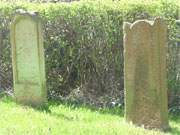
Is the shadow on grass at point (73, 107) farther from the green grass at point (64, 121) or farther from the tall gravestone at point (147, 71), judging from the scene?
the tall gravestone at point (147, 71)

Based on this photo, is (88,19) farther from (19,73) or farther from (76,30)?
(19,73)

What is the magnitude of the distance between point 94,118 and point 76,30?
182 centimetres

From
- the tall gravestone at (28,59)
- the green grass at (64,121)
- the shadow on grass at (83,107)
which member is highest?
the tall gravestone at (28,59)

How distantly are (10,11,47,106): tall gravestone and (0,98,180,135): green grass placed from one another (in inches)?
8.9

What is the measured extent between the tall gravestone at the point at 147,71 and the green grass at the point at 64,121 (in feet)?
0.88

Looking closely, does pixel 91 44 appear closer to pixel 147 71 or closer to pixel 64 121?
pixel 64 121

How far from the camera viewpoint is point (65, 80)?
1027 cm

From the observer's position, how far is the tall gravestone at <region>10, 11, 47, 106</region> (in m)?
9.12

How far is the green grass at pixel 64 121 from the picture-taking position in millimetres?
7680

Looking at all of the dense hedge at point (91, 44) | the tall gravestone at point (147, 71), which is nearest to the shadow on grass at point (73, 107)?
the dense hedge at point (91, 44)

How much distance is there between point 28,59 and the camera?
9.27 meters

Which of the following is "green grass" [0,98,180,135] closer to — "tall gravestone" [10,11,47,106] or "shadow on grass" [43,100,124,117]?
"shadow on grass" [43,100,124,117]

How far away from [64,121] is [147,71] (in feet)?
4.48

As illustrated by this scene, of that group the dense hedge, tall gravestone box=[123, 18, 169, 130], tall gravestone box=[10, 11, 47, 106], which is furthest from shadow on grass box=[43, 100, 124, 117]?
tall gravestone box=[123, 18, 169, 130]
